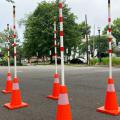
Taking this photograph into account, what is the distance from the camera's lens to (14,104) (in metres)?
8.96

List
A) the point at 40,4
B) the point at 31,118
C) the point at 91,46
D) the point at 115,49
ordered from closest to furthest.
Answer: the point at 31,118, the point at 40,4, the point at 115,49, the point at 91,46

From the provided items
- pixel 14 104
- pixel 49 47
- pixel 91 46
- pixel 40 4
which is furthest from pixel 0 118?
pixel 91 46

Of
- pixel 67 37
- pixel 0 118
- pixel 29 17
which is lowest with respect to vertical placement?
pixel 0 118

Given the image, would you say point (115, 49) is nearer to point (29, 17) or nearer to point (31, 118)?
point (29, 17)

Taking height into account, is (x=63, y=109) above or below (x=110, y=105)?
above

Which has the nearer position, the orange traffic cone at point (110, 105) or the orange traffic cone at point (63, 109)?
the orange traffic cone at point (63, 109)

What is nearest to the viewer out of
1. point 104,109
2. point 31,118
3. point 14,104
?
point 31,118

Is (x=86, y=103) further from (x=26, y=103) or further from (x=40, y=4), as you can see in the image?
(x=40, y=4)

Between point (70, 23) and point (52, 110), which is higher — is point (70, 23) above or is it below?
above

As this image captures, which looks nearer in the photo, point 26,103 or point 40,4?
point 26,103

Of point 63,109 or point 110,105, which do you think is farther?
point 110,105

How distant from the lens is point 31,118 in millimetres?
7512

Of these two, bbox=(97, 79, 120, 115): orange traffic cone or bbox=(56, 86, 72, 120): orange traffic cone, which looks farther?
bbox=(97, 79, 120, 115): orange traffic cone

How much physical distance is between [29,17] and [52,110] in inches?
2344
